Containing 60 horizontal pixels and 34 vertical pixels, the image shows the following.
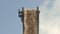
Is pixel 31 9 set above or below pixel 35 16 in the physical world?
above

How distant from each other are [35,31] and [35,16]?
2.18 m

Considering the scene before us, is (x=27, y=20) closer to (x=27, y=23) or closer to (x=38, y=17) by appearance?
(x=27, y=23)

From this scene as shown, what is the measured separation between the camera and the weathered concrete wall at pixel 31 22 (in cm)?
1226

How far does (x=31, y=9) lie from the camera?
12312 millimetres

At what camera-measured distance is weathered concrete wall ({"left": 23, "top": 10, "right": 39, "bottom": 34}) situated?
1226 cm

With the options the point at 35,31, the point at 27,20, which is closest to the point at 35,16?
the point at 27,20

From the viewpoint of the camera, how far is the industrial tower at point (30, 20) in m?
12.3

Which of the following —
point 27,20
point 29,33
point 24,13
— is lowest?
point 29,33

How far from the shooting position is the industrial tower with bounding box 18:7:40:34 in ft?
40.2

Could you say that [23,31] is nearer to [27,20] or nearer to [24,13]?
[27,20]

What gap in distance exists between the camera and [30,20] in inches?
491

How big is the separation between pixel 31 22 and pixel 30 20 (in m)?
0.33

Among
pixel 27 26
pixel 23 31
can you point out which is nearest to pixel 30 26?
pixel 27 26

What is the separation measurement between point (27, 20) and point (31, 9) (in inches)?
67.3
